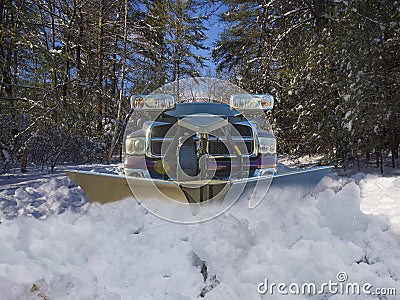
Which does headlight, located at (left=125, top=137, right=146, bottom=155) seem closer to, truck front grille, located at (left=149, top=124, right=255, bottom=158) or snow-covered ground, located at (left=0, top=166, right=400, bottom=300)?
truck front grille, located at (left=149, top=124, right=255, bottom=158)

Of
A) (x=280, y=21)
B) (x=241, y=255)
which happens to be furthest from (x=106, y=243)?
(x=280, y=21)

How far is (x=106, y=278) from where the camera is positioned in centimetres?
172

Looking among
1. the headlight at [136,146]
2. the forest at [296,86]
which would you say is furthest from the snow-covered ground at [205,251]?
the forest at [296,86]

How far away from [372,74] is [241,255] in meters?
4.38

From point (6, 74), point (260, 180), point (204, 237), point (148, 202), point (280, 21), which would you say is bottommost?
point (204, 237)

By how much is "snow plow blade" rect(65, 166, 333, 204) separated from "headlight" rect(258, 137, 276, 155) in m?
0.35

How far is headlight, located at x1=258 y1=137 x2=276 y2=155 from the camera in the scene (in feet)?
9.59

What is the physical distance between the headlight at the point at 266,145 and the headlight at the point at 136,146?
1.17 meters

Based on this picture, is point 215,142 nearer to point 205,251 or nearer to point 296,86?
point 205,251

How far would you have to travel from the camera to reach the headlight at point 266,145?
9.59 ft

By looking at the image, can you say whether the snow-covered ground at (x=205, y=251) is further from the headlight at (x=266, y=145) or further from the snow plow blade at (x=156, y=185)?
the headlight at (x=266, y=145)

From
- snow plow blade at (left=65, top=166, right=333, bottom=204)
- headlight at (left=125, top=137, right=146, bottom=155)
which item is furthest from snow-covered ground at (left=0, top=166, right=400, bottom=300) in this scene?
headlight at (left=125, top=137, right=146, bottom=155)

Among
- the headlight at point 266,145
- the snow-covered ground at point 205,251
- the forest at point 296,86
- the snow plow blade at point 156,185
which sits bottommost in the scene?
the snow-covered ground at point 205,251

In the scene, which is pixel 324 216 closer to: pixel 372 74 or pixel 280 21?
pixel 372 74
